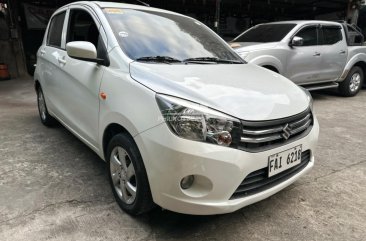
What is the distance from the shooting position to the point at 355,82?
Answer: 25.0 ft

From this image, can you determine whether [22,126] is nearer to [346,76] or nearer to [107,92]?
[107,92]

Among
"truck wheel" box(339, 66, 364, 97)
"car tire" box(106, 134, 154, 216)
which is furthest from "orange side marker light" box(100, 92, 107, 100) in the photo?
"truck wheel" box(339, 66, 364, 97)

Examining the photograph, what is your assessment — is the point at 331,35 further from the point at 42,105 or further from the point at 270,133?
the point at 42,105

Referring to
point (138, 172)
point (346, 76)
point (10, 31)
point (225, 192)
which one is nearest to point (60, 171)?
point (138, 172)

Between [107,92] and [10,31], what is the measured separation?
9.55 metres

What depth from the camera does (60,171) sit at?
3.27 metres

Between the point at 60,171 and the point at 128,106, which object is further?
the point at 60,171

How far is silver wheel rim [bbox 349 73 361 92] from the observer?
7.52 m

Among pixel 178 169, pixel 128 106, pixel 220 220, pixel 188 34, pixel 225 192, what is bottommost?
pixel 220 220

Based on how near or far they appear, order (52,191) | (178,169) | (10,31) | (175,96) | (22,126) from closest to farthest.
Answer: (178,169) < (175,96) < (52,191) < (22,126) < (10,31)

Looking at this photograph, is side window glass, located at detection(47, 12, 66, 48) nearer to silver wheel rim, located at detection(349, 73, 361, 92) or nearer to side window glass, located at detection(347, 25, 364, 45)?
silver wheel rim, located at detection(349, 73, 361, 92)

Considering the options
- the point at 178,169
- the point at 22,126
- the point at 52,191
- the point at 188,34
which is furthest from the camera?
the point at 22,126

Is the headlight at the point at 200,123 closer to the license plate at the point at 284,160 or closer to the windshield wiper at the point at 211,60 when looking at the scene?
the license plate at the point at 284,160

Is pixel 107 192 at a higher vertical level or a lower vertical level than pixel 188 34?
lower
